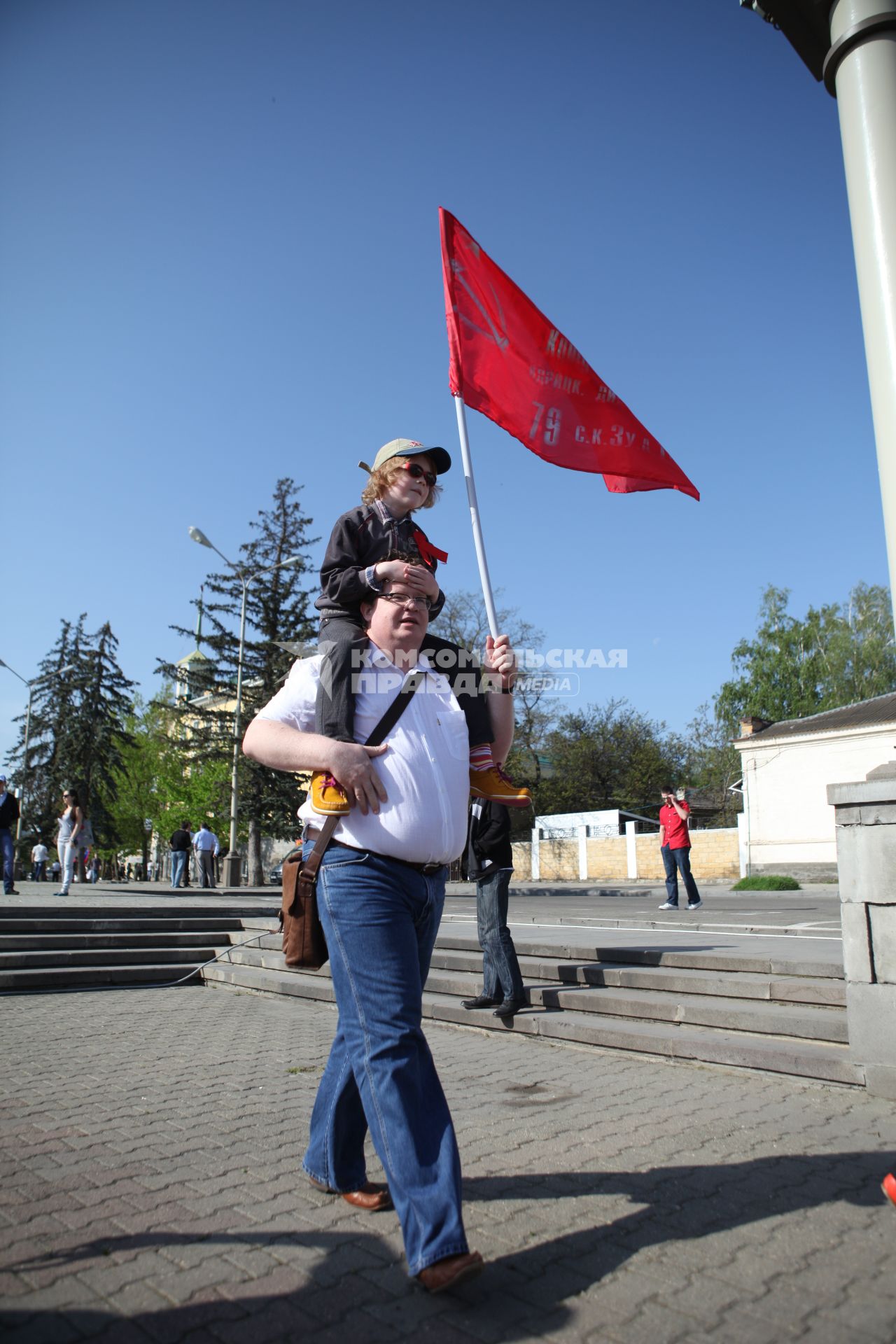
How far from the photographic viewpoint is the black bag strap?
2818 mm

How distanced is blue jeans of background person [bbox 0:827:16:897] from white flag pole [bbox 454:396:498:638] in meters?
13.9

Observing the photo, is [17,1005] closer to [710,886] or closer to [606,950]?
[606,950]

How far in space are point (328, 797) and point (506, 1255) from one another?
4.84 ft

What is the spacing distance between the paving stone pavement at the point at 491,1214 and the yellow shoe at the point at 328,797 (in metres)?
1.31

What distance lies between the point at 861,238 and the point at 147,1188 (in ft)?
15.1

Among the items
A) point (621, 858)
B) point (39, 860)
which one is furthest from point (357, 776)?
point (621, 858)

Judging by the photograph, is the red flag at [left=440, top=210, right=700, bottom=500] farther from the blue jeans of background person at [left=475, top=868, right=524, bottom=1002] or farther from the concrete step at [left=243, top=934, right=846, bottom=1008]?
the concrete step at [left=243, top=934, right=846, bottom=1008]

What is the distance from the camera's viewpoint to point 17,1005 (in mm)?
7926

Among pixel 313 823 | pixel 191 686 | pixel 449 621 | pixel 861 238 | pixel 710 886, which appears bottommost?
pixel 710 886

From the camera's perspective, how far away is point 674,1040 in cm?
544

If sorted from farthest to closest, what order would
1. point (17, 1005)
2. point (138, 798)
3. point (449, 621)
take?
point (138, 798)
point (449, 621)
point (17, 1005)

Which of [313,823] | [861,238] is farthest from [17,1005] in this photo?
[861,238]

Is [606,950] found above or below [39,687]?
below

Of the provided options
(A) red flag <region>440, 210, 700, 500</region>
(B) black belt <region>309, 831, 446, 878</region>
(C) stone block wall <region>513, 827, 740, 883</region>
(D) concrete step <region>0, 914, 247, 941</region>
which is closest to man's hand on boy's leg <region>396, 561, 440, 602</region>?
(B) black belt <region>309, 831, 446, 878</region>
